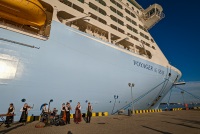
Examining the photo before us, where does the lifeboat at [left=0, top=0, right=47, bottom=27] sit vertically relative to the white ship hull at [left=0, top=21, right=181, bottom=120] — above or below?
above

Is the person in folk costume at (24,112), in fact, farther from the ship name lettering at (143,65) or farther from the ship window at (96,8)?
the ship window at (96,8)

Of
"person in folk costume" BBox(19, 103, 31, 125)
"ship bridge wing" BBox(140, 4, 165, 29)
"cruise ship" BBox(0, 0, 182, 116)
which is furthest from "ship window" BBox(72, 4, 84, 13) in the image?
"ship bridge wing" BBox(140, 4, 165, 29)

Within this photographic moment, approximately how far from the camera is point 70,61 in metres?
9.78

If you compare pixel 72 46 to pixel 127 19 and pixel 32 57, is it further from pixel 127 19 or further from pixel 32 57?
pixel 127 19

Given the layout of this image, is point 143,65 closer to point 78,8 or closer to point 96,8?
point 96,8

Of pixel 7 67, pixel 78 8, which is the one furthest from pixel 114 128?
pixel 78 8

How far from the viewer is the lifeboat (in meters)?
7.81

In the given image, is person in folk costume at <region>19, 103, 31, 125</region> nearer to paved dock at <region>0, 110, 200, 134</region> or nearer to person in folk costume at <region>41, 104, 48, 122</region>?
paved dock at <region>0, 110, 200, 134</region>

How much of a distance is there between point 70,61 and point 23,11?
4258 millimetres

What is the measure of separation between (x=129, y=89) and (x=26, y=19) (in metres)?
10.6

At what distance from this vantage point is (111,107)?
40.3 feet

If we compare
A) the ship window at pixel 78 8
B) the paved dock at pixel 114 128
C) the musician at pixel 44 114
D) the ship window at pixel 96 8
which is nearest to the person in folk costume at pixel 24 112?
the paved dock at pixel 114 128

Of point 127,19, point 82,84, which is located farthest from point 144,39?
point 82,84

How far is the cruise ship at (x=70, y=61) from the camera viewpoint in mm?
7820
